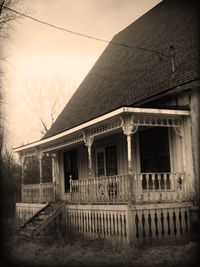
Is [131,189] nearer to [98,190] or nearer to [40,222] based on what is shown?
[98,190]

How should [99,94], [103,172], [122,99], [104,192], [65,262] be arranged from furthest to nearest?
[99,94] → [103,172] → [122,99] → [104,192] → [65,262]

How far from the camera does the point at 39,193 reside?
19.6 meters

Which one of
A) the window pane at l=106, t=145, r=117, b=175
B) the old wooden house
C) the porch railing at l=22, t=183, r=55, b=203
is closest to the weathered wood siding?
the old wooden house

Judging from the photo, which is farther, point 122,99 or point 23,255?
point 122,99

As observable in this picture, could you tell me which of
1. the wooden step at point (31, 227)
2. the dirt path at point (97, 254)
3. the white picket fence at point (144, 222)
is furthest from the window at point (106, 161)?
the dirt path at point (97, 254)

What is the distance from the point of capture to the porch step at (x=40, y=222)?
49.6 feet

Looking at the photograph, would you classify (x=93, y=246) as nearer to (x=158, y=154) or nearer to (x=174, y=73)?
(x=158, y=154)

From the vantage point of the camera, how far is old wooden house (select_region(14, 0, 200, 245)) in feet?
40.0

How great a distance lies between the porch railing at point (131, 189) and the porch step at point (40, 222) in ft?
3.63

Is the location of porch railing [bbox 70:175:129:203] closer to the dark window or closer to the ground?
the dark window

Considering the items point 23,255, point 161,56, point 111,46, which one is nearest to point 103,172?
point 161,56

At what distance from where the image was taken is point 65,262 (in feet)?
34.2

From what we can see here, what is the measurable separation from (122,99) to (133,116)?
159 inches

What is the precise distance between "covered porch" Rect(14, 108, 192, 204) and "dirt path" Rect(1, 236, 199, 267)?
4.85 feet
